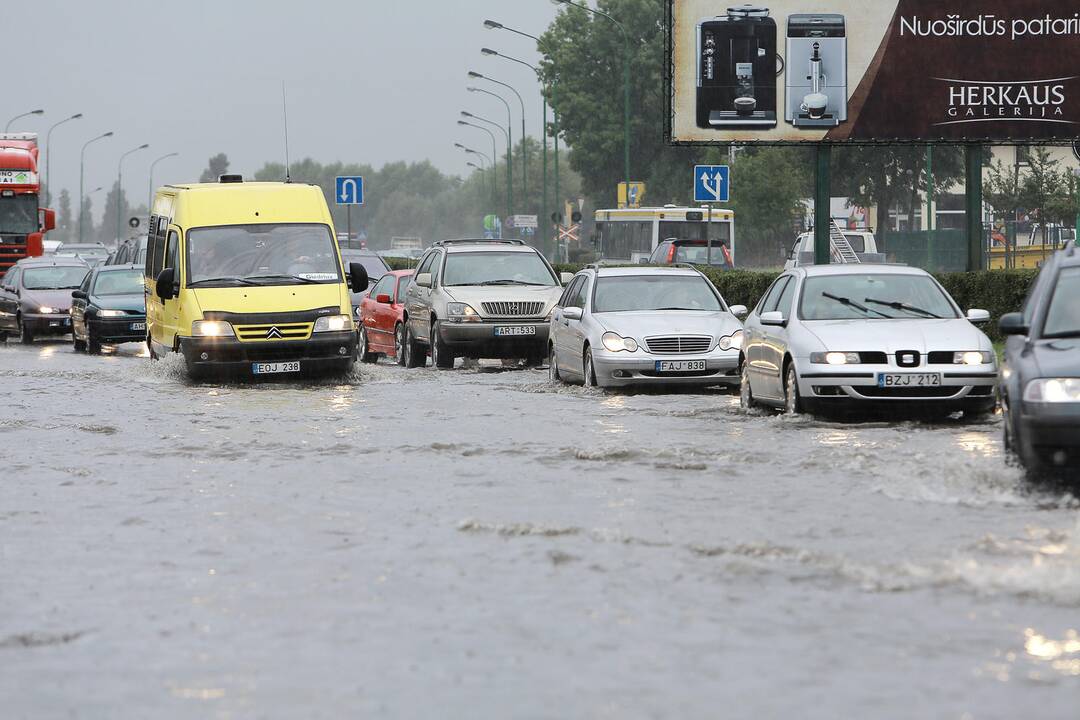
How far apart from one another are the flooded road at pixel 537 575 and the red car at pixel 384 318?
1292cm

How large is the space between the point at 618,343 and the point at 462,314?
5807 mm

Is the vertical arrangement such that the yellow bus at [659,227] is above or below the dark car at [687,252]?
above

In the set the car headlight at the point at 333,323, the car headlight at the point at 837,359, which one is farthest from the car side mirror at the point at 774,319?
the car headlight at the point at 333,323

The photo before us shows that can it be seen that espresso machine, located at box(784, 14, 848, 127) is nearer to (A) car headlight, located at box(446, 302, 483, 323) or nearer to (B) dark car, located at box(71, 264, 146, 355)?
(A) car headlight, located at box(446, 302, 483, 323)

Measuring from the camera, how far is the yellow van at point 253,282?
73.1 ft

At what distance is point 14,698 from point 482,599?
7.28ft

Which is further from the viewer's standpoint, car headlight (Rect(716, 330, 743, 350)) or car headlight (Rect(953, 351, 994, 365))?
car headlight (Rect(716, 330, 743, 350))

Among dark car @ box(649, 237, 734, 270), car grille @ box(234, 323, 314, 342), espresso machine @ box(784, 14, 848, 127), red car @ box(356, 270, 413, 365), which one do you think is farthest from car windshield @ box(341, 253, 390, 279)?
car grille @ box(234, 323, 314, 342)

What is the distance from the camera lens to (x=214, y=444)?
1528cm

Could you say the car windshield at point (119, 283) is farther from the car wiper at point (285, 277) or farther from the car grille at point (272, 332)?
the car grille at point (272, 332)

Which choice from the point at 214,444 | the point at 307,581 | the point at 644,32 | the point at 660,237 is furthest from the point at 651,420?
the point at 644,32

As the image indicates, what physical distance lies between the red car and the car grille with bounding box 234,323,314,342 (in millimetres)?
6348

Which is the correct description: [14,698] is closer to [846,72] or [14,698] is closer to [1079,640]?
[1079,640]

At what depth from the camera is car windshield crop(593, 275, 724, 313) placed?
21.8 m
